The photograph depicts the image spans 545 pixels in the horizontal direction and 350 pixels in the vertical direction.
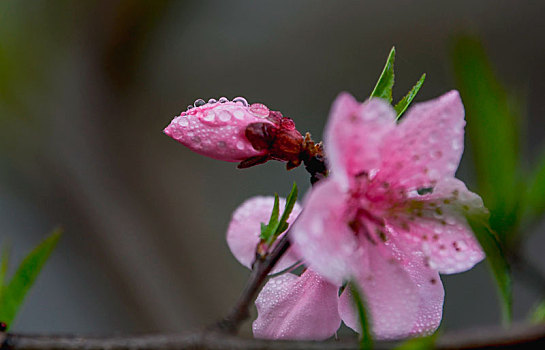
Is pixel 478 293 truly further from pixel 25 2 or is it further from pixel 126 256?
pixel 25 2

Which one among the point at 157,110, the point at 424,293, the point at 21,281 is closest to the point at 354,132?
the point at 424,293

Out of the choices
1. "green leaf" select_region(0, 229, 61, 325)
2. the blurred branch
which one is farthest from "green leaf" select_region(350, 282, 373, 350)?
"green leaf" select_region(0, 229, 61, 325)

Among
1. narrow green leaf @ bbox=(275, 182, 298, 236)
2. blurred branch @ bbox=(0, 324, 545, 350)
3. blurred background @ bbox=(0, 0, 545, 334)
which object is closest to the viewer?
blurred branch @ bbox=(0, 324, 545, 350)

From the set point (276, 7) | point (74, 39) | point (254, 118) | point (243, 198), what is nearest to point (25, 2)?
point (74, 39)

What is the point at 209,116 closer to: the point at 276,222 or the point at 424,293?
the point at 276,222

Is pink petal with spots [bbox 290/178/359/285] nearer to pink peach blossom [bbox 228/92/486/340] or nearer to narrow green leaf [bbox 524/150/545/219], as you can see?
pink peach blossom [bbox 228/92/486/340]

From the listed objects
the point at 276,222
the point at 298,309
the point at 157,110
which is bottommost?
the point at 157,110
